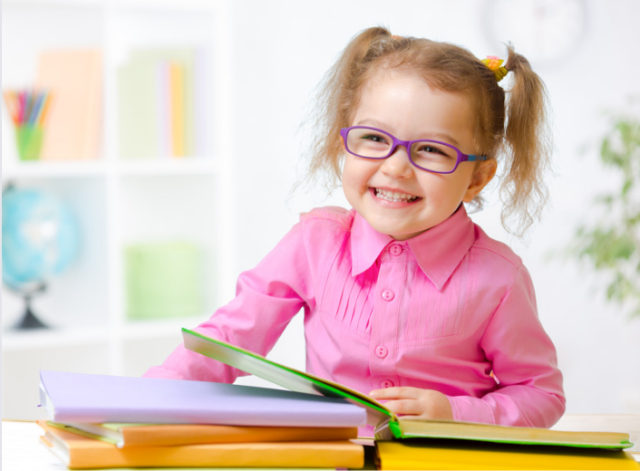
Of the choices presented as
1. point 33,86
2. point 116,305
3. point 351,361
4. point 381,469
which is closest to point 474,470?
point 381,469

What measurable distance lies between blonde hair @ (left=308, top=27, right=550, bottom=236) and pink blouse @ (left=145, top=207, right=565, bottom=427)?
11 cm

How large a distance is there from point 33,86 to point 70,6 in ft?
1.03

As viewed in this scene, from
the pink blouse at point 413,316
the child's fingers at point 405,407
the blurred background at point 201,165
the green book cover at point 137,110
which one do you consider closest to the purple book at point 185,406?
the child's fingers at point 405,407

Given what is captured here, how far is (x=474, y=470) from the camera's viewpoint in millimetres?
524

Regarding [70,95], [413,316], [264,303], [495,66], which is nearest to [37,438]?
[264,303]

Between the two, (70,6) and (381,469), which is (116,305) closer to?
(70,6)

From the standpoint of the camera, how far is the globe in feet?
7.37

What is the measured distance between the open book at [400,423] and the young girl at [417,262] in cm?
22

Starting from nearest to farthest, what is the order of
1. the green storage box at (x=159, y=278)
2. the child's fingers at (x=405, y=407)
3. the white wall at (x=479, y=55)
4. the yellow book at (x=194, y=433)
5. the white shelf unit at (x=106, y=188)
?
the yellow book at (x=194, y=433) → the child's fingers at (x=405, y=407) → the white shelf unit at (x=106, y=188) → the green storage box at (x=159, y=278) → the white wall at (x=479, y=55)

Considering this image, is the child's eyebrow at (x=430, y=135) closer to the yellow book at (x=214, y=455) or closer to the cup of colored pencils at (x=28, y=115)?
the yellow book at (x=214, y=455)

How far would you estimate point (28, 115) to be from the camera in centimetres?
227

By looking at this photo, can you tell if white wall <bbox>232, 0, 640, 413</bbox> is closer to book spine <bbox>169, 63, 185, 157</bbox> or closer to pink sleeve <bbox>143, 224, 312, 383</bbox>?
book spine <bbox>169, 63, 185, 157</bbox>

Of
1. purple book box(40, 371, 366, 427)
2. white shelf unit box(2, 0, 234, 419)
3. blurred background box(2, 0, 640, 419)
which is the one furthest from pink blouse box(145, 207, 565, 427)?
white shelf unit box(2, 0, 234, 419)

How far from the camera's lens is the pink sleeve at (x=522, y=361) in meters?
0.86
